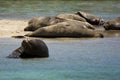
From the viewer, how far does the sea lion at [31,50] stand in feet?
45.7

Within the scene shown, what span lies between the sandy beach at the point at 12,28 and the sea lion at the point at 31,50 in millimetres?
4378

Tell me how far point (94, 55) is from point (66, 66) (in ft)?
5.91

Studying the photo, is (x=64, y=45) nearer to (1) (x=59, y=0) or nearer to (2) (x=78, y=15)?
(2) (x=78, y=15)

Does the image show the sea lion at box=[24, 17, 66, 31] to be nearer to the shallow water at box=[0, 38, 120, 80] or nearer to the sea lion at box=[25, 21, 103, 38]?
the sea lion at box=[25, 21, 103, 38]

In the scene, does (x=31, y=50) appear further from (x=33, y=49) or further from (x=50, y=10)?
(x=50, y=10)

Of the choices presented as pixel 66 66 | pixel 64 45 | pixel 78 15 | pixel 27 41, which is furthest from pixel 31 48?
pixel 78 15

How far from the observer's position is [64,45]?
1638 cm

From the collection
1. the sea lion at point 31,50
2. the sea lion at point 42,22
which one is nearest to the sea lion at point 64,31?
the sea lion at point 42,22

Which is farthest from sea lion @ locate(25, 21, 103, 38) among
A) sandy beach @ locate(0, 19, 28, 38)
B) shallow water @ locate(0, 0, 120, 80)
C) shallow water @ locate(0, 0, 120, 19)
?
shallow water @ locate(0, 0, 120, 19)

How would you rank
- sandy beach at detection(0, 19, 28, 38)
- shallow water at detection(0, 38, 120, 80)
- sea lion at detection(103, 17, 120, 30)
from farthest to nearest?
sea lion at detection(103, 17, 120, 30), sandy beach at detection(0, 19, 28, 38), shallow water at detection(0, 38, 120, 80)

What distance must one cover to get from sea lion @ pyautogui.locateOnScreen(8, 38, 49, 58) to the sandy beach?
4.38 meters

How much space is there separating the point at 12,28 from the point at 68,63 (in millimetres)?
7920

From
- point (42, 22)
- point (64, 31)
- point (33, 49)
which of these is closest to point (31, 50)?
point (33, 49)

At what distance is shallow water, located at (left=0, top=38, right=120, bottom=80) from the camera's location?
1183cm
